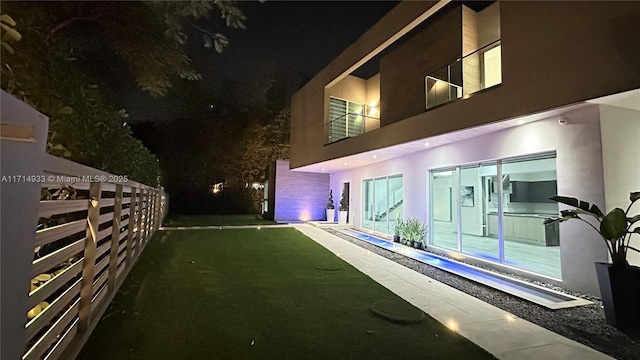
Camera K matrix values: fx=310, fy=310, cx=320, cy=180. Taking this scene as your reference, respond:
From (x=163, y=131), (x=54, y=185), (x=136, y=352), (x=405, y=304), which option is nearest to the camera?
(x=54, y=185)

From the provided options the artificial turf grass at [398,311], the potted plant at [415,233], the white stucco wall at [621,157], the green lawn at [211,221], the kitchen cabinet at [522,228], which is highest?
the white stucco wall at [621,157]

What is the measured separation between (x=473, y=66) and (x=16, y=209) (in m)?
7.32

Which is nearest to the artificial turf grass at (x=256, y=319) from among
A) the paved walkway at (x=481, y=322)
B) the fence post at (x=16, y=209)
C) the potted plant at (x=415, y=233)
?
the paved walkway at (x=481, y=322)

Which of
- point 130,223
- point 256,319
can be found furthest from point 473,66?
point 130,223

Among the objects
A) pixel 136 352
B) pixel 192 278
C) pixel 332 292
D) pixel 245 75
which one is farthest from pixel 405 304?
pixel 245 75

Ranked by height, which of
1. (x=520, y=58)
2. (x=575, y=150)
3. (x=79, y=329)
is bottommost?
(x=79, y=329)

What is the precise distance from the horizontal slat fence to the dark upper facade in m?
5.45

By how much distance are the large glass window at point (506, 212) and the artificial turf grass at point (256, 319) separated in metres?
2.82

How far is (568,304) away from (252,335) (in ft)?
12.9

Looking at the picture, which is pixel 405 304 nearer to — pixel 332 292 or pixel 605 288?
pixel 332 292

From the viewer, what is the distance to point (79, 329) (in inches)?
105

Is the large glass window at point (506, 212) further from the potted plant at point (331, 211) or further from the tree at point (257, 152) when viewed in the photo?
the tree at point (257, 152)

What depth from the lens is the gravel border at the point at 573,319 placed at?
9.56ft

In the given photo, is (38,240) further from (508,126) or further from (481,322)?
(508,126)
